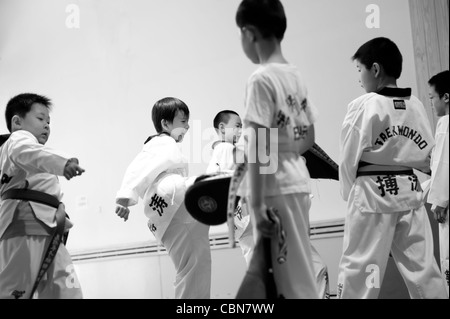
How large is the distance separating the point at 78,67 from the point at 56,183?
13.3ft

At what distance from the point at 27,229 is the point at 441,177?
8.01ft

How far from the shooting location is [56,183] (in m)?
3.49

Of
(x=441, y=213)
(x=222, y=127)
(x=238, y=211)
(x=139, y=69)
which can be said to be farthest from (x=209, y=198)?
(x=139, y=69)

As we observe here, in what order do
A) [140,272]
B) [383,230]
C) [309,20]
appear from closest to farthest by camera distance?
[383,230] < [309,20] < [140,272]

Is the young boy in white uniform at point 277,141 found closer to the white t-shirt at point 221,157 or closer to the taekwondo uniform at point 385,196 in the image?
the taekwondo uniform at point 385,196

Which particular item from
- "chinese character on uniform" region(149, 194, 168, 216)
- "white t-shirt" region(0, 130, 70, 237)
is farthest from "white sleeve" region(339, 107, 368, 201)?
"white t-shirt" region(0, 130, 70, 237)

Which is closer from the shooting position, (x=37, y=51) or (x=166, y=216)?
(x=166, y=216)

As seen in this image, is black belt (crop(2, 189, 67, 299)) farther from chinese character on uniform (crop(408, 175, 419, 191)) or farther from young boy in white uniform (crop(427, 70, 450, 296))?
young boy in white uniform (crop(427, 70, 450, 296))

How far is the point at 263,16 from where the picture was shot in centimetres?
217

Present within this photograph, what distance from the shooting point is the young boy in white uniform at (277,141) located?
6.64 ft

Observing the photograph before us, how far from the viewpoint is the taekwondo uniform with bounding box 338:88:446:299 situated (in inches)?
110
